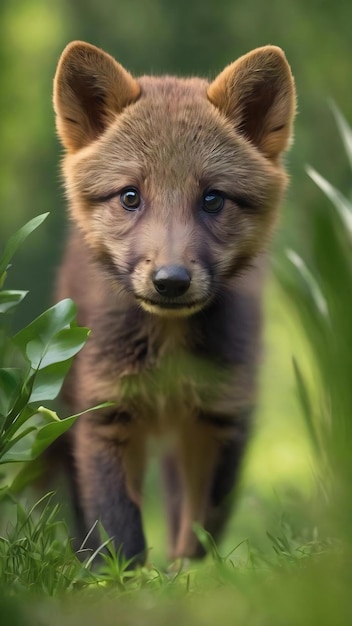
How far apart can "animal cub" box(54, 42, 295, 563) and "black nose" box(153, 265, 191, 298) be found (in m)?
0.17

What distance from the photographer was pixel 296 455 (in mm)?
6938

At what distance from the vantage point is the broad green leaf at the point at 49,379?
2.87 meters

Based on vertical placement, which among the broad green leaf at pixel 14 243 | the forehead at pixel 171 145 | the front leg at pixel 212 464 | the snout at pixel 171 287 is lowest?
the front leg at pixel 212 464

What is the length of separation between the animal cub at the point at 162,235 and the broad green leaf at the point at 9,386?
3.25 feet

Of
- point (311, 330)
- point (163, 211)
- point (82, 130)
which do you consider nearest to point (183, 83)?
point (82, 130)

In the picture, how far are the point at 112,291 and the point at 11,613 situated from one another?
2.60 m

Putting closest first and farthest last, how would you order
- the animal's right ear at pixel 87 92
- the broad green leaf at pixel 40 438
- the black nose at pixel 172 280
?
the broad green leaf at pixel 40 438 < the black nose at pixel 172 280 < the animal's right ear at pixel 87 92

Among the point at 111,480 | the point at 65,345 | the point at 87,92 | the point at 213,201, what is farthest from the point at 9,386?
the point at 87,92

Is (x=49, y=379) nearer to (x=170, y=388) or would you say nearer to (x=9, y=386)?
(x=9, y=386)

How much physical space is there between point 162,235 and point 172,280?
274 millimetres

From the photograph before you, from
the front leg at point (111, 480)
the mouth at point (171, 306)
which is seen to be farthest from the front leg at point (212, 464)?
the mouth at point (171, 306)

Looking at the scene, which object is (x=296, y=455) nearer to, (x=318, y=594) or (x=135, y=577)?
(x=135, y=577)

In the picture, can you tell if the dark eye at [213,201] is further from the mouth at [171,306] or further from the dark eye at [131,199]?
the mouth at [171,306]

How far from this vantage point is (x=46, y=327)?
9.73ft
